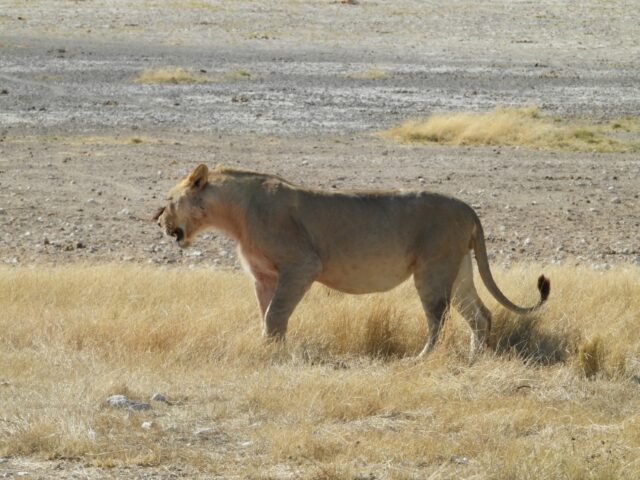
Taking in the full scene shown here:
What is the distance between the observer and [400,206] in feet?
33.3

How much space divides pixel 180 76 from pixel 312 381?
22.5 m

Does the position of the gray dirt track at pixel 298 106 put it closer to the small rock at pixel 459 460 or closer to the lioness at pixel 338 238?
the lioness at pixel 338 238

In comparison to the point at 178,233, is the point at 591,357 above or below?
below

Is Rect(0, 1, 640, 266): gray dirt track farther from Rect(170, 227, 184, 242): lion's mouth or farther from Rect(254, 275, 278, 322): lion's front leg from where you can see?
Rect(254, 275, 278, 322): lion's front leg

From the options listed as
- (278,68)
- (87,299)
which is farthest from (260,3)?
(87,299)

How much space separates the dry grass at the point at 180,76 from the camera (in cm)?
3027

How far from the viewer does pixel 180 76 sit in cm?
3052

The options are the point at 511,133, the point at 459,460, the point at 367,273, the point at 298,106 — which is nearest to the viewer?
the point at 459,460

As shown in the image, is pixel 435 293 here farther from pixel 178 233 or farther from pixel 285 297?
pixel 178 233

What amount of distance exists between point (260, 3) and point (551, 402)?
43777 millimetres

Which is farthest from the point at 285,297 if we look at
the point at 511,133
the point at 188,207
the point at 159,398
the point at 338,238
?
the point at 511,133

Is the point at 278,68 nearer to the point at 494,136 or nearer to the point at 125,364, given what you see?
the point at 494,136

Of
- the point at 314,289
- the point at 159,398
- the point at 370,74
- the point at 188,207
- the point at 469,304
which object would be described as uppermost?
the point at 188,207

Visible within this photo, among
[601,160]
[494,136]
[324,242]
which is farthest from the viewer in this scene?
[494,136]
